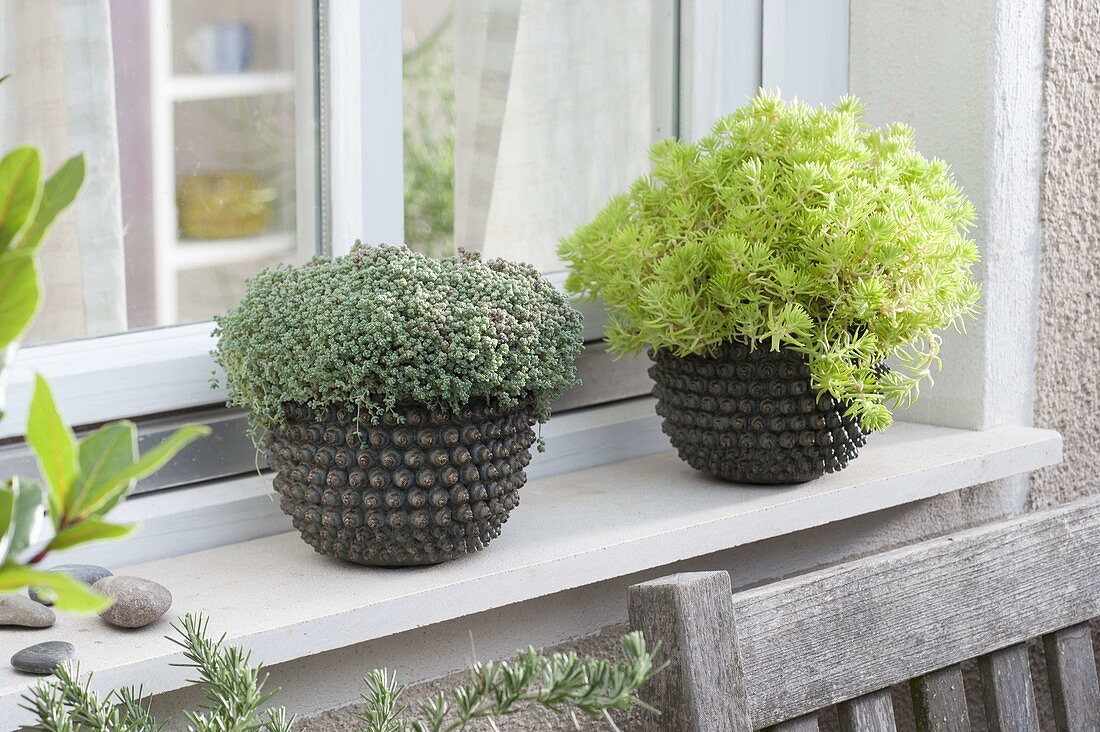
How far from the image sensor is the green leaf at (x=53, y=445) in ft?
0.81

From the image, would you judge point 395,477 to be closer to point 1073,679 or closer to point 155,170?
point 155,170

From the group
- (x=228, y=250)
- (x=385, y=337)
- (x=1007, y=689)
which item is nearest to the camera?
(x=385, y=337)

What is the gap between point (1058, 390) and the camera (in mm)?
1447

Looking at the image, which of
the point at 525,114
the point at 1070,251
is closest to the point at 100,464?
the point at 525,114

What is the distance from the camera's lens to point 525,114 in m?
1.28

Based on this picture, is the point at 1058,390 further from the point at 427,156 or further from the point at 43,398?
the point at 43,398

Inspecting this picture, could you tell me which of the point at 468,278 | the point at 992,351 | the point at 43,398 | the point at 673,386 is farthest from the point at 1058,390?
the point at 43,398

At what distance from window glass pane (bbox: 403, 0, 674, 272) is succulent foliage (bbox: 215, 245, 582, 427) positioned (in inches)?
12.4

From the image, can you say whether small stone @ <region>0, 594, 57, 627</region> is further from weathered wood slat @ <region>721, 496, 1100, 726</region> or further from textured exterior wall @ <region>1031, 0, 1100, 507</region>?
textured exterior wall @ <region>1031, 0, 1100, 507</region>

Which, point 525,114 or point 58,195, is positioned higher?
point 525,114

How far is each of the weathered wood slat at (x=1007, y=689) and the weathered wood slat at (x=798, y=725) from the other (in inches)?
8.0

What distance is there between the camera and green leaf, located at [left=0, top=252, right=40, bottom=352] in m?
0.25

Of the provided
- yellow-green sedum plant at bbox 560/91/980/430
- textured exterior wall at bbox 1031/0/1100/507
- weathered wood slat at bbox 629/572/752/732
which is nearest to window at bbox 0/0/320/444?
yellow-green sedum plant at bbox 560/91/980/430

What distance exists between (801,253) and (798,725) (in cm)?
42
